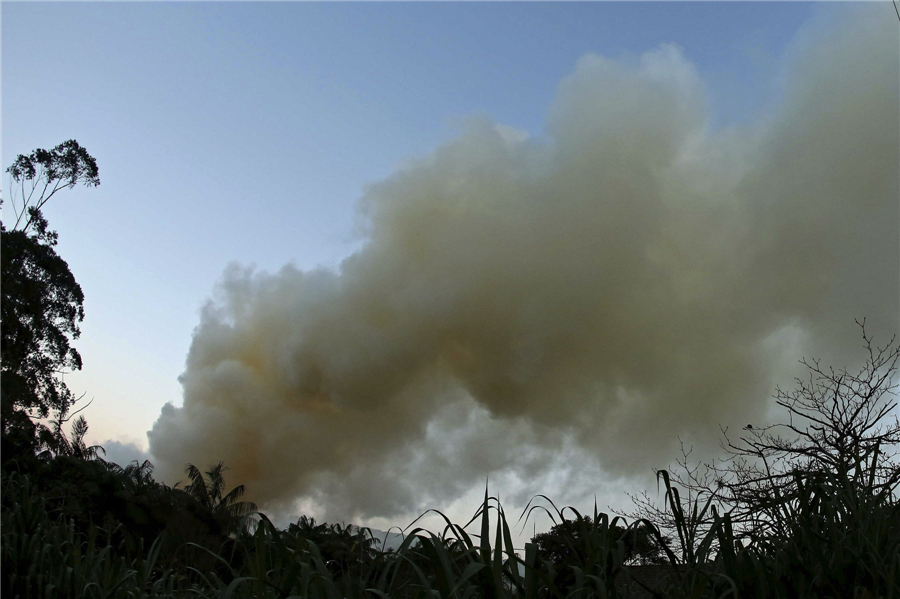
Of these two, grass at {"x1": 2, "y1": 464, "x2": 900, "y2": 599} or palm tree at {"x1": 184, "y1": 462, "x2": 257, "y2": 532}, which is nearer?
grass at {"x1": 2, "y1": 464, "x2": 900, "y2": 599}

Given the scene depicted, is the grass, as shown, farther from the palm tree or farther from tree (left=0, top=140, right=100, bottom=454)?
the palm tree

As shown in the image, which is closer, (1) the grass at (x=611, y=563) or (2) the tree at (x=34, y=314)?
(1) the grass at (x=611, y=563)

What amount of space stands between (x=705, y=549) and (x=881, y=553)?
2.59ft

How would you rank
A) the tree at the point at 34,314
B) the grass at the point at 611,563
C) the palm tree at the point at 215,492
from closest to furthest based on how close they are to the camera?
the grass at the point at 611,563
the tree at the point at 34,314
the palm tree at the point at 215,492

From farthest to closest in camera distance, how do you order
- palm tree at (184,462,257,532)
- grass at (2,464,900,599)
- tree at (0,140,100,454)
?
palm tree at (184,462,257,532) < tree at (0,140,100,454) < grass at (2,464,900,599)

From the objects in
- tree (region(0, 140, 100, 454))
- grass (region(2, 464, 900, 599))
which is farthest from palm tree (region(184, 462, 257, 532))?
grass (region(2, 464, 900, 599))

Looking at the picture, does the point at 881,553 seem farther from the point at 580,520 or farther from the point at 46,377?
the point at 46,377

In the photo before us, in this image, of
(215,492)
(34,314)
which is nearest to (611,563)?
(34,314)

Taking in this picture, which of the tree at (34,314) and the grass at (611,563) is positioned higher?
the tree at (34,314)

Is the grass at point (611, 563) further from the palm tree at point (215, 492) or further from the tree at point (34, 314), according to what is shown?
the palm tree at point (215, 492)

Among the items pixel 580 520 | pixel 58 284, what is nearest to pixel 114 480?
pixel 58 284

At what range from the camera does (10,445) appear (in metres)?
20.2

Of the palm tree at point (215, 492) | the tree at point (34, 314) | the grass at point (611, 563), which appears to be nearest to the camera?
the grass at point (611, 563)

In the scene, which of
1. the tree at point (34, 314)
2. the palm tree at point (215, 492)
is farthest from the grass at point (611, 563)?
the palm tree at point (215, 492)
